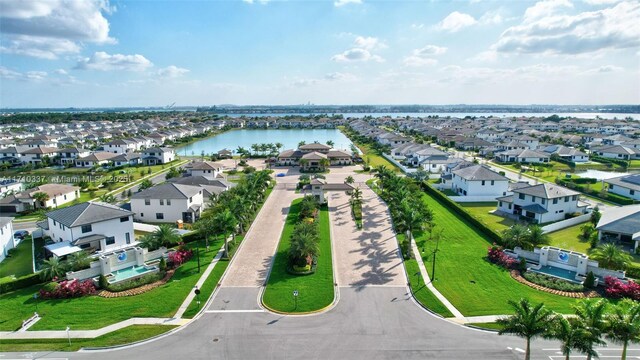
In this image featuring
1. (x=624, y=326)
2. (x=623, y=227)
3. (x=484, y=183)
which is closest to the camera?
(x=624, y=326)

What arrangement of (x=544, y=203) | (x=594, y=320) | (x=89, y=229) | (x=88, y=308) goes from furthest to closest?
(x=544, y=203), (x=89, y=229), (x=88, y=308), (x=594, y=320)

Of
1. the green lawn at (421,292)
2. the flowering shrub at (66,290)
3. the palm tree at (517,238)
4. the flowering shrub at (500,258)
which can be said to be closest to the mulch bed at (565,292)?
the flowering shrub at (500,258)

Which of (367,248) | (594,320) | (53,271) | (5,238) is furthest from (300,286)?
(5,238)

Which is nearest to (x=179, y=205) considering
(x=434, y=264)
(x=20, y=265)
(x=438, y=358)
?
(x=20, y=265)

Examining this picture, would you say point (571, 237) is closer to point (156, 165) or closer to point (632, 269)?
point (632, 269)

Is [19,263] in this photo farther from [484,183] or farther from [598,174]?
[598,174]

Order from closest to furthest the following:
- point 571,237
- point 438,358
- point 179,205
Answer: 1. point 438,358
2. point 571,237
3. point 179,205

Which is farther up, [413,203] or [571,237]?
[413,203]
